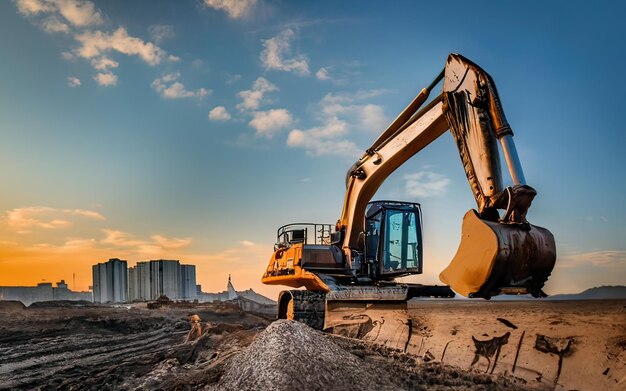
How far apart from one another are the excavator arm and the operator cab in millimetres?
1665

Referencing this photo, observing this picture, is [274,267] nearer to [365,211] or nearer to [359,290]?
[365,211]

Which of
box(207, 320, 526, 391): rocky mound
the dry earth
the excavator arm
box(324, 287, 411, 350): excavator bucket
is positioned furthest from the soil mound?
the dry earth

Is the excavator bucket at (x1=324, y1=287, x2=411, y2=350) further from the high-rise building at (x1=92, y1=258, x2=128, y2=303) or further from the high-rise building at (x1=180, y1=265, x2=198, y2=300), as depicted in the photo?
the high-rise building at (x1=92, y1=258, x2=128, y2=303)

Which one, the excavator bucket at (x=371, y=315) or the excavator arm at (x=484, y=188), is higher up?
the excavator arm at (x=484, y=188)

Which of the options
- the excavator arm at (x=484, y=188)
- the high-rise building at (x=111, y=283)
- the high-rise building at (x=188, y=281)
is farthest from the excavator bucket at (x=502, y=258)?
the high-rise building at (x=111, y=283)

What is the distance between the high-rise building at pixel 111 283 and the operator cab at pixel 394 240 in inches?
2928

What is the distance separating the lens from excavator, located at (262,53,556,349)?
17.8ft

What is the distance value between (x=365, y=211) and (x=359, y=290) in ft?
7.54

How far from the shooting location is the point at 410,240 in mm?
10227

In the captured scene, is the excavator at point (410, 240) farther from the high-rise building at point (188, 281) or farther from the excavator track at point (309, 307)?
the high-rise building at point (188, 281)

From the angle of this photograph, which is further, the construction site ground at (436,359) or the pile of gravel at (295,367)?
the pile of gravel at (295,367)

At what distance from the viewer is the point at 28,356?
42.1ft

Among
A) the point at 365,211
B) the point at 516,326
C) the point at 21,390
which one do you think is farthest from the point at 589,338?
the point at 21,390

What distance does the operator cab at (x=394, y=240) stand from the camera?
10.1 meters
